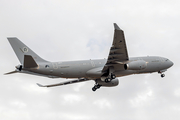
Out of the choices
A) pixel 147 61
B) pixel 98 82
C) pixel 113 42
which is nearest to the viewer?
pixel 113 42

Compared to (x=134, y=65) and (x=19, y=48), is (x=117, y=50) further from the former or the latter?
(x=19, y=48)

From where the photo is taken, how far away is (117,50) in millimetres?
47375

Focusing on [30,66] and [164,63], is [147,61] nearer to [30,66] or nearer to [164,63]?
[164,63]

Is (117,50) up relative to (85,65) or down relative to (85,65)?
up

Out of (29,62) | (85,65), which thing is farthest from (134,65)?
(29,62)

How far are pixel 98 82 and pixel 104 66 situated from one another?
8.44m

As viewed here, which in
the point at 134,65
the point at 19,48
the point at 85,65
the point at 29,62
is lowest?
the point at 85,65

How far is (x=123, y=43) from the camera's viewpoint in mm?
46094

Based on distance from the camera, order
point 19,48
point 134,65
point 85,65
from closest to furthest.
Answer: point 134,65 < point 19,48 < point 85,65

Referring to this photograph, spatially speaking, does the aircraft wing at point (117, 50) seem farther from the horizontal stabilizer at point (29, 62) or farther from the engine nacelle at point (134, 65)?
the horizontal stabilizer at point (29, 62)

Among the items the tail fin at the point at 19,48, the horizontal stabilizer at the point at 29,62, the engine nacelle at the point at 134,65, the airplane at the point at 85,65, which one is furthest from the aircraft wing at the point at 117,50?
the horizontal stabilizer at the point at 29,62

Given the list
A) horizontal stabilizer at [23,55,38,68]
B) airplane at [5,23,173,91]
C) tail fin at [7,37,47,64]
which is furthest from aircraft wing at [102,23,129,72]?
horizontal stabilizer at [23,55,38,68]

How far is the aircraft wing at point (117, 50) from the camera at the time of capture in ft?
145

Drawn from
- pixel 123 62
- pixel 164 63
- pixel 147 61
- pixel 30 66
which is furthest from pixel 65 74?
pixel 164 63
